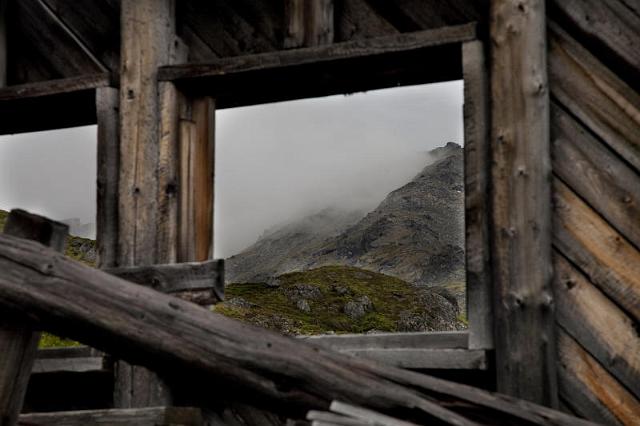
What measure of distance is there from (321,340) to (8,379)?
1.61m

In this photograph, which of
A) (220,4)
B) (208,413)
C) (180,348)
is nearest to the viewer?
(180,348)

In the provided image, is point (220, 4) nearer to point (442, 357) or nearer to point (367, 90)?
point (367, 90)

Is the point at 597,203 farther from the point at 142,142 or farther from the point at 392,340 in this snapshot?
the point at 142,142

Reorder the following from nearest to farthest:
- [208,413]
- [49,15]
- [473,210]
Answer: [208,413] → [473,210] → [49,15]

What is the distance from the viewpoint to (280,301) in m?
14.3

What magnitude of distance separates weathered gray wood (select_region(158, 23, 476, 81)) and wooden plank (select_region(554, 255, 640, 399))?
3.76 ft

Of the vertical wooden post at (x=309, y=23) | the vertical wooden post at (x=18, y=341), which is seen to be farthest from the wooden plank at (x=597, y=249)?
the vertical wooden post at (x=18, y=341)

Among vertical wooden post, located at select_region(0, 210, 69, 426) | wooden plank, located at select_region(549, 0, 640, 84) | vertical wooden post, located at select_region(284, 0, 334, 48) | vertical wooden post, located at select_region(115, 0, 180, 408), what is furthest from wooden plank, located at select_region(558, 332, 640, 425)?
vertical wooden post, located at select_region(0, 210, 69, 426)

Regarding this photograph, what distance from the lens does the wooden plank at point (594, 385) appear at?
3.40 meters

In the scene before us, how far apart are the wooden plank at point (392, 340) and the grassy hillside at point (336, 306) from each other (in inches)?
318

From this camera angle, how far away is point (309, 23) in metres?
4.12

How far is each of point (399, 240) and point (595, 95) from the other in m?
79.4

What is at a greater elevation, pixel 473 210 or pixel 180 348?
pixel 473 210

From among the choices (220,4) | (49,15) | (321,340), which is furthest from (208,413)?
(49,15)
